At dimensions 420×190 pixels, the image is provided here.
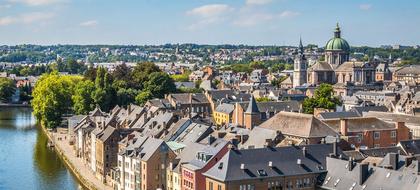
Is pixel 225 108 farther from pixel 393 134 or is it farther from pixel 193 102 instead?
pixel 393 134

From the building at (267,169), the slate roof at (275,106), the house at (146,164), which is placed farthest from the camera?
the slate roof at (275,106)

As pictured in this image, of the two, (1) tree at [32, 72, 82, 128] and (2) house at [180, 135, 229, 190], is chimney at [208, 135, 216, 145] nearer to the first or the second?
(2) house at [180, 135, 229, 190]

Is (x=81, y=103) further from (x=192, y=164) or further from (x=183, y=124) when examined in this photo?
(x=192, y=164)

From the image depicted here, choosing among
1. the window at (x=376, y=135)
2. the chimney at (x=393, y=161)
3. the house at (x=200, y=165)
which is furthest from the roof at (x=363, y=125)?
the house at (x=200, y=165)

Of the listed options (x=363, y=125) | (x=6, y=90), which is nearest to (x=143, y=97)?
(x=363, y=125)

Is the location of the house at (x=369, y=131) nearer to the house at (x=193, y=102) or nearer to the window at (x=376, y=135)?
the window at (x=376, y=135)

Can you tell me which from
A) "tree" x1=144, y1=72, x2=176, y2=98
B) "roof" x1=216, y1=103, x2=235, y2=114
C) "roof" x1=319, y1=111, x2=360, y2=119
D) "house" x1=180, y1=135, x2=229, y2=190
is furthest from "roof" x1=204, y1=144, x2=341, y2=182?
"tree" x1=144, y1=72, x2=176, y2=98
